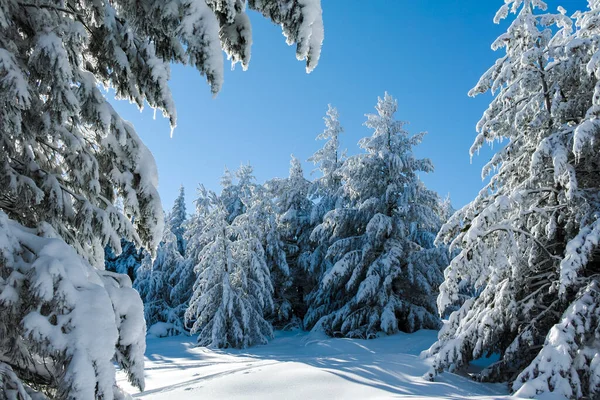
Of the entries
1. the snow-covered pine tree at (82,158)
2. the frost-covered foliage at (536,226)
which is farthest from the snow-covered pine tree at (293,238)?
the snow-covered pine tree at (82,158)

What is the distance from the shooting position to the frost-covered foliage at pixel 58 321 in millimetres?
1813

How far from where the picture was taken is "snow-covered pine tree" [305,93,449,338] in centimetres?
1546

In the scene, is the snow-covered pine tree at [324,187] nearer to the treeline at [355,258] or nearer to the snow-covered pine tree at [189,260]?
the treeline at [355,258]

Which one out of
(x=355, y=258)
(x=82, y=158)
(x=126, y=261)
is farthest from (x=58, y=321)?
(x=126, y=261)

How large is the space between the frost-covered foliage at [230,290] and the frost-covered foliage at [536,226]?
10.6 meters

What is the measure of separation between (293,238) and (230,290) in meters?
7.36

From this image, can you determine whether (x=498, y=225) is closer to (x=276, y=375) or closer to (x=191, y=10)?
(x=276, y=375)

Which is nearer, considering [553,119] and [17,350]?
[17,350]

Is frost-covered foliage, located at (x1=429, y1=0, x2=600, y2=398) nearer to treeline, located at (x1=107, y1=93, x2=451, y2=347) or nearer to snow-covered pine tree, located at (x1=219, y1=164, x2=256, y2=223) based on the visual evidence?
treeline, located at (x1=107, y1=93, x2=451, y2=347)

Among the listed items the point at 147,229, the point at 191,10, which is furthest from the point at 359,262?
the point at 191,10

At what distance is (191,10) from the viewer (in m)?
2.50

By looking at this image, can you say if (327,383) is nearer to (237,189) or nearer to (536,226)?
(536,226)

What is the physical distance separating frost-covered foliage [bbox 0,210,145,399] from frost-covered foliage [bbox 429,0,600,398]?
5678mm

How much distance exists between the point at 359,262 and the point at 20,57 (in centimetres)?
1470
